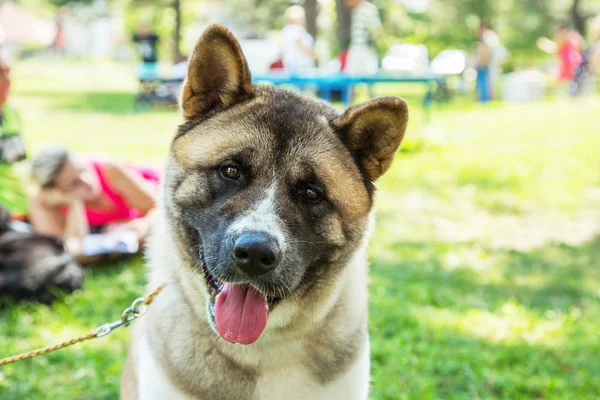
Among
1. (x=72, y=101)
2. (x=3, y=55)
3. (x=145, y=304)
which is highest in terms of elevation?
(x=3, y=55)

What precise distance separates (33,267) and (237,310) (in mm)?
3342

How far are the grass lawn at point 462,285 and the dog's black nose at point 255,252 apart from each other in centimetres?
197

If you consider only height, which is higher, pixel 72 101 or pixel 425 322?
pixel 425 322

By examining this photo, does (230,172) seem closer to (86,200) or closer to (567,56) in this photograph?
(86,200)

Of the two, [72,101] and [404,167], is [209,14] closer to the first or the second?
[72,101]

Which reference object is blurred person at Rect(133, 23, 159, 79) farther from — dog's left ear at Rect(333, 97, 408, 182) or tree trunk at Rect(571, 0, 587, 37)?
tree trunk at Rect(571, 0, 587, 37)

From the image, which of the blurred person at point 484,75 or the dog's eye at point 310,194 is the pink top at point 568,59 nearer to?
the blurred person at point 484,75

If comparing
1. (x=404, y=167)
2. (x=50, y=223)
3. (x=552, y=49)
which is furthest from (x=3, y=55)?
(x=552, y=49)

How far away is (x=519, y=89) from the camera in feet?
68.0

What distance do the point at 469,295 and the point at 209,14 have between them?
34740mm

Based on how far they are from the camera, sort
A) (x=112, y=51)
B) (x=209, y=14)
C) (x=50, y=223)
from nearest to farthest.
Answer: (x=50, y=223)
(x=209, y=14)
(x=112, y=51)

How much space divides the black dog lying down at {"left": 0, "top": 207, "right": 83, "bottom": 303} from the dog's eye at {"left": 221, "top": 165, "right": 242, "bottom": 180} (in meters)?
3.17

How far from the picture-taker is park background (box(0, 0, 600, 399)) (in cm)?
430

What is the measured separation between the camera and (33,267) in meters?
5.32
